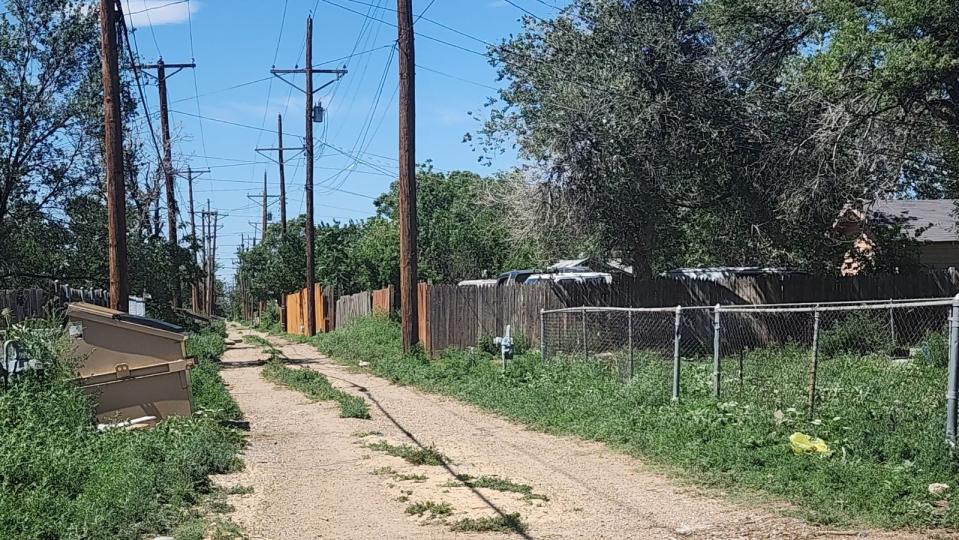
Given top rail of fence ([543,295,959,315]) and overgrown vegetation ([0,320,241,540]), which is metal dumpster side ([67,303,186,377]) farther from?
top rail of fence ([543,295,959,315])

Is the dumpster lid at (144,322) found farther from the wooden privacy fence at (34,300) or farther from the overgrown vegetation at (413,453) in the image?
the overgrown vegetation at (413,453)

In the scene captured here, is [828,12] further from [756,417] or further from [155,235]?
[155,235]

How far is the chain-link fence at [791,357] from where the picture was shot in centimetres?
932

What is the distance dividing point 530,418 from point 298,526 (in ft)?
19.0

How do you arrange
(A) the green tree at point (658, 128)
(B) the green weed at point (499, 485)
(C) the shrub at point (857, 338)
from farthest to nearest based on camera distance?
(A) the green tree at point (658, 128) → (C) the shrub at point (857, 338) → (B) the green weed at point (499, 485)

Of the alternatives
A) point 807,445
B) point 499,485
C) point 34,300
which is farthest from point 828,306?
point 34,300

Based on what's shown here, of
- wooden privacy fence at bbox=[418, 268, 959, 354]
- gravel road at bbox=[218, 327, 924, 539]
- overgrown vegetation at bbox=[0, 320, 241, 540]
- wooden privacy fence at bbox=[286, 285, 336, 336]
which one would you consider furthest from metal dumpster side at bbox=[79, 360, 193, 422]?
wooden privacy fence at bbox=[286, 285, 336, 336]

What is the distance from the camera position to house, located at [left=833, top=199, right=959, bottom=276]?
2498cm

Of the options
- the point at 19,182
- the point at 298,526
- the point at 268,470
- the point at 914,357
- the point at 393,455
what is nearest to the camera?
the point at 298,526

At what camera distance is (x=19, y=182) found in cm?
2273

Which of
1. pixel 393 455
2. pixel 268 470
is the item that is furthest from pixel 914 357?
pixel 268 470

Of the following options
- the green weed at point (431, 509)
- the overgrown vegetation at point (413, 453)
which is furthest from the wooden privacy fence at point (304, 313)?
the green weed at point (431, 509)

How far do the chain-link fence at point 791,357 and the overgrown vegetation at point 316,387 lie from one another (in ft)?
12.6

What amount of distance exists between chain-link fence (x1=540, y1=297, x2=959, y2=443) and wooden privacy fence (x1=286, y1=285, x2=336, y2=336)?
19032 mm
